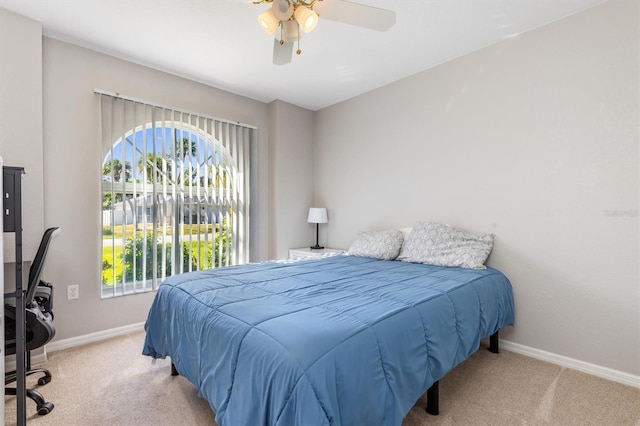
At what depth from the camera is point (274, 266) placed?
2.50 metres

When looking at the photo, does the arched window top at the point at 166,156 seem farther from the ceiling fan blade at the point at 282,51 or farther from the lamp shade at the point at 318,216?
the ceiling fan blade at the point at 282,51

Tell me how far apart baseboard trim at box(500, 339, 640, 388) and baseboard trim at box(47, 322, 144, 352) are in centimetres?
337

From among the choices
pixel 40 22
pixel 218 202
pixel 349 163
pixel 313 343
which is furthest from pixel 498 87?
pixel 40 22

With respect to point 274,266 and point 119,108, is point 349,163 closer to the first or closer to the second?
point 274,266

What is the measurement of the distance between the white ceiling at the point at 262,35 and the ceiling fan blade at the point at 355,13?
430 millimetres

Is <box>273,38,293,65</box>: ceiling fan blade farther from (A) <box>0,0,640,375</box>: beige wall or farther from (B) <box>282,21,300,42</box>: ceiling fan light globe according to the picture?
(A) <box>0,0,640,375</box>: beige wall

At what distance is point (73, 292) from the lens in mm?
2572

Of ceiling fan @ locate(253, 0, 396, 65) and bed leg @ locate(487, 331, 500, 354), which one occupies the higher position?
ceiling fan @ locate(253, 0, 396, 65)

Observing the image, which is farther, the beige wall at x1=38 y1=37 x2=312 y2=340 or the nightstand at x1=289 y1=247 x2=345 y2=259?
the nightstand at x1=289 y1=247 x2=345 y2=259

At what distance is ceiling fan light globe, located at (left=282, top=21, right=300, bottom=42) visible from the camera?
176 centimetres

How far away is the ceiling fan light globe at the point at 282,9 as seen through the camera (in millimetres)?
1612

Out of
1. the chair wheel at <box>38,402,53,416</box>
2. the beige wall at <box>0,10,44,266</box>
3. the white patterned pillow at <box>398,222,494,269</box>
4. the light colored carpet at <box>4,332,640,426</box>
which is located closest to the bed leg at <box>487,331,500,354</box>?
the light colored carpet at <box>4,332,640,426</box>

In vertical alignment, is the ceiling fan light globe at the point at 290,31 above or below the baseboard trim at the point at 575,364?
above

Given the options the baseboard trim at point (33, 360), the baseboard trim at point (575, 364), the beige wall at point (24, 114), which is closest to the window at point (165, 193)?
the beige wall at point (24, 114)
